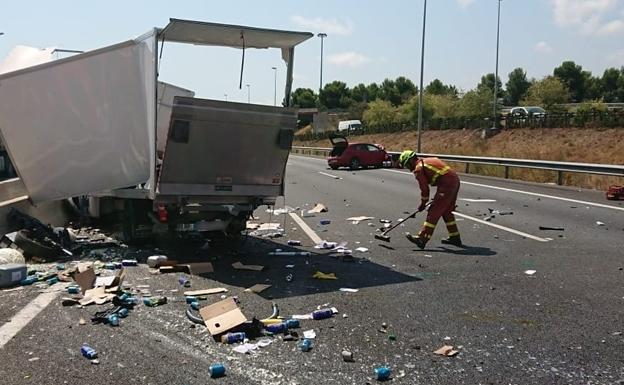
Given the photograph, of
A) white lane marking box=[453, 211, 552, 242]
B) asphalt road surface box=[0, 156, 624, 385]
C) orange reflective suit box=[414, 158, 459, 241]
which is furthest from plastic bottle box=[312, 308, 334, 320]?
white lane marking box=[453, 211, 552, 242]

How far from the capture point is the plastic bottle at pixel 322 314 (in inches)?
215

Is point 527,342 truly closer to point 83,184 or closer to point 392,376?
point 392,376

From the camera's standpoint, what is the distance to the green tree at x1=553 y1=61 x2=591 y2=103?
10844 centimetres

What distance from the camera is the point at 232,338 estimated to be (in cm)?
482

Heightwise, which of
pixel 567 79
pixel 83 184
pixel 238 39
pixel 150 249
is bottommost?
pixel 150 249

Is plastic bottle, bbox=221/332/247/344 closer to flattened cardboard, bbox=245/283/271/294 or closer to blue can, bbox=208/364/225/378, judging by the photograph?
blue can, bbox=208/364/225/378

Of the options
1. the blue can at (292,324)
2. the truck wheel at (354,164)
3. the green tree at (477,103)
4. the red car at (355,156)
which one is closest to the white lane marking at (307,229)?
the blue can at (292,324)

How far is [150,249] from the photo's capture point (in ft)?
29.4

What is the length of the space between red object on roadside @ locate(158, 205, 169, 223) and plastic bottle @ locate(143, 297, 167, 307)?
90.7 inches

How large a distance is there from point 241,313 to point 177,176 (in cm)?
326

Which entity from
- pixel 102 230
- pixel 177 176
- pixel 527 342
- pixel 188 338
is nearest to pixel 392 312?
pixel 527 342

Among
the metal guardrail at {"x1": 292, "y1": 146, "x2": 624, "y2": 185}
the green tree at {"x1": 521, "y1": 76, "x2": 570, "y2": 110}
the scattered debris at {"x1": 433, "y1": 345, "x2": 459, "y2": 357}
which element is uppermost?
the green tree at {"x1": 521, "y1": 76, "x2": 570, "y2": 110}

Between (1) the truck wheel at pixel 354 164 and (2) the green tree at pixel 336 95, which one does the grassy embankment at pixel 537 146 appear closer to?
(1) the truck wheel at pixel 354 164

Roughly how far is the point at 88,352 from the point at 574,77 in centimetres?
11704
